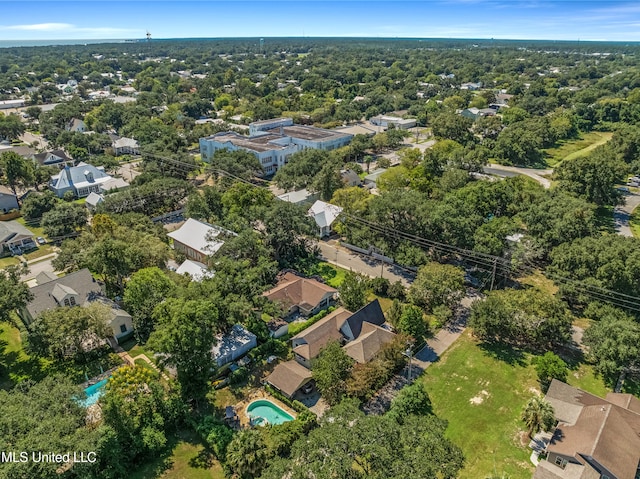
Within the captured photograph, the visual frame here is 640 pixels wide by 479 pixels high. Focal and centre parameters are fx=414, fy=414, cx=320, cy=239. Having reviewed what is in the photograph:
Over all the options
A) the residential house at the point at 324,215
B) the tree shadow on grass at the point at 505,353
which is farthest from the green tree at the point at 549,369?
the residential house at the point at 324,215

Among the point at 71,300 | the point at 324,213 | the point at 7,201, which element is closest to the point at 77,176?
the point at 7,201

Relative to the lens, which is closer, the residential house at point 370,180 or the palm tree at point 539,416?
the palm tree at point 539,416

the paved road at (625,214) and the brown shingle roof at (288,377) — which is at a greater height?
the paved road at (625,214)

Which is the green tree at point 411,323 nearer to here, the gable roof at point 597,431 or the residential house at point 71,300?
the gable roof at point 597,431

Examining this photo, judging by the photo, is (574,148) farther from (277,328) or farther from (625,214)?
(277,328)

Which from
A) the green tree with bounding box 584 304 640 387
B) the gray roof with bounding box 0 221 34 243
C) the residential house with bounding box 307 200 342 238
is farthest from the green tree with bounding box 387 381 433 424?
the gray roof with bounding box 0 221 34 243

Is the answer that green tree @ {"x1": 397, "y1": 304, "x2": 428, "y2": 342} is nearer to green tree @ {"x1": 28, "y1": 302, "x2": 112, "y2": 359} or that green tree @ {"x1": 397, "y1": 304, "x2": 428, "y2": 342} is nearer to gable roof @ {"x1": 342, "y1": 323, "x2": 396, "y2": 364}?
gable roof @ {"x1": 342, "y1": 323, "x2": 396, "y2": 364}
